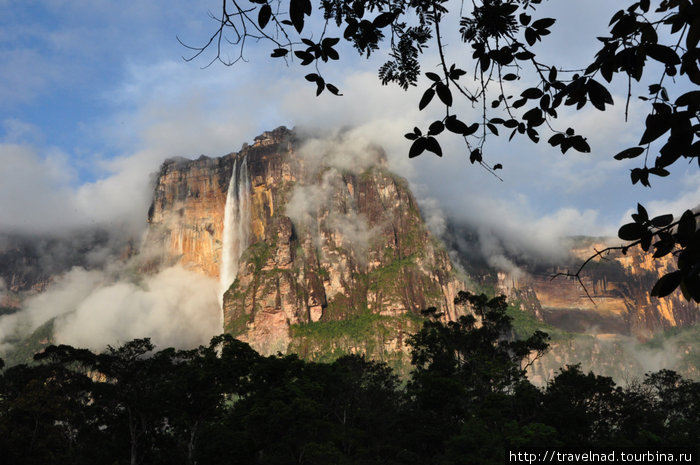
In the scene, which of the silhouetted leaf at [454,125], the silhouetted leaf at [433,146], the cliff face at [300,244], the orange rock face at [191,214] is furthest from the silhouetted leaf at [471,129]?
the orange rock face at [191,214]

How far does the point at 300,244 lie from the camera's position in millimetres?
140125

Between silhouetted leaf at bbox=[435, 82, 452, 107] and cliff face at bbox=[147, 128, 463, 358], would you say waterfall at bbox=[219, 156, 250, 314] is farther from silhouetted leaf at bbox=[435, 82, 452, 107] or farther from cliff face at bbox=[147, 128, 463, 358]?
silhouetted leaf at bbox=[435, 82, 452, 107]

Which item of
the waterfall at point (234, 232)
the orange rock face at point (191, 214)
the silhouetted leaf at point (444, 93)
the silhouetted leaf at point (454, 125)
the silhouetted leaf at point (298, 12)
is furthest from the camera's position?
the orange rock face at point (191, 214)

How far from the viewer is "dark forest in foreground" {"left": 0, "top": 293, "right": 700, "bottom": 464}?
23.5m

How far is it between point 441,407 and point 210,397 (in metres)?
13.4

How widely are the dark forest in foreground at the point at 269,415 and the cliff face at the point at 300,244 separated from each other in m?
88.7

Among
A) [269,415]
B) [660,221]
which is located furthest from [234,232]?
[660,221]

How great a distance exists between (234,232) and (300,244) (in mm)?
18799

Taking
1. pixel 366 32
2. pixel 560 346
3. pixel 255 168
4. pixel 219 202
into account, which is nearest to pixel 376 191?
pixel 255 168

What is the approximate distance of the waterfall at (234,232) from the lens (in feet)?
461

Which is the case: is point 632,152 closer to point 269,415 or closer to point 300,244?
point 269,415

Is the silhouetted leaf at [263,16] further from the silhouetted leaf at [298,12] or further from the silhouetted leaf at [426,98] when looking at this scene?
the silhouetted leaf at [426,98]

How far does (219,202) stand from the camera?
476ft

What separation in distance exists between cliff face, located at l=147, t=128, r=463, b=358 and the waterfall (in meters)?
0.28
